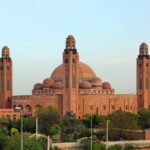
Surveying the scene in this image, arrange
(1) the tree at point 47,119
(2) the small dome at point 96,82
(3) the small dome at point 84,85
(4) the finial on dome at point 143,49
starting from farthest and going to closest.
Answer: (4) the finial on dome at point 143,49
(2) the small dome at point 96,82
(3) the small dome at point 84,85
(1) the tree at point 47,119

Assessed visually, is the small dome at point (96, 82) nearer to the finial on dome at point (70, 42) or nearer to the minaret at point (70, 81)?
the minaret at point (70, 81)

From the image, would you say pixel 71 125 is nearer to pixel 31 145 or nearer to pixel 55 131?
pixel 55 131

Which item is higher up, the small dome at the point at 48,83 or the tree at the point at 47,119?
the small dome at the point at 48,83

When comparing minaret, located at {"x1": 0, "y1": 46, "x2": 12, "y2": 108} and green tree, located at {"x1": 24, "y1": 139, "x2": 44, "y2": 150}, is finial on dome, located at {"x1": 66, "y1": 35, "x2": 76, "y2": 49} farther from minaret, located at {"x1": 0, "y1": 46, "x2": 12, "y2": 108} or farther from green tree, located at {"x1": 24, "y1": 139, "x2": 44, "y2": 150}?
green tree, located at {"x1": 24, "y1": 139, "x2": 44, "y2": 150}

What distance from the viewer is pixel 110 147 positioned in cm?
3294

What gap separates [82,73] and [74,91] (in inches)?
282

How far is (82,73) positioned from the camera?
65438mm

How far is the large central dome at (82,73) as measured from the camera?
6431 centimetres

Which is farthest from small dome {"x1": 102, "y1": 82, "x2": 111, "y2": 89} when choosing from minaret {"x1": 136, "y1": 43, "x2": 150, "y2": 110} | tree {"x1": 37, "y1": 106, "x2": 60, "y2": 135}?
tree {"x1": 37, "y1": 106, "x2": 60, "y2": 135}

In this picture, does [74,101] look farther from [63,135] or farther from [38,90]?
[63,135]

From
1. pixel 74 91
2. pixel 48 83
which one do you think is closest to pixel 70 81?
pixel 74 91

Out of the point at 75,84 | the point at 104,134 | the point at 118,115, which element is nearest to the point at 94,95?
the point at 75,84

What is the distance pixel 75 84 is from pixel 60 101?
2348 millimetres

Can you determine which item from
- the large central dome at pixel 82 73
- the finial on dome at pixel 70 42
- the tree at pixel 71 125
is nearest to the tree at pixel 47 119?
the tree at pixel 71 125
